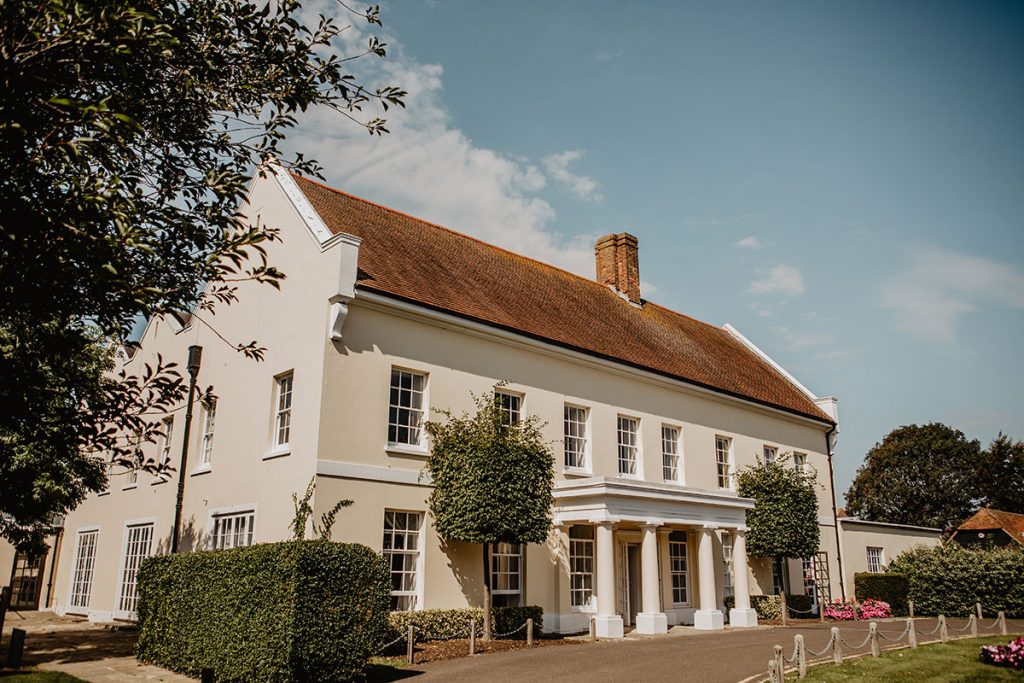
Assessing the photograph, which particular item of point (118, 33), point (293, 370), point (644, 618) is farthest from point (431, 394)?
point (118, 33)

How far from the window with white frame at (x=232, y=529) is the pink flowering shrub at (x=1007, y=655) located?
51.3 ft

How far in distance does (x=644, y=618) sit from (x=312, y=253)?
12222 mm

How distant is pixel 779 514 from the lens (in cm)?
2438

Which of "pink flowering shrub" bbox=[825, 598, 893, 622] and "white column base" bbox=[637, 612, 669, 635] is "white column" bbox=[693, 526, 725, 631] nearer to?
"white column base" bbox=[637, 612, 669, 635]

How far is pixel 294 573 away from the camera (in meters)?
→ 11.1

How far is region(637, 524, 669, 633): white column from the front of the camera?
19.2 meters

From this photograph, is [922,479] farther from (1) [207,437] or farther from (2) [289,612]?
(2) [289,612]

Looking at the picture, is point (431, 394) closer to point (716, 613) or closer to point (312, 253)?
point (312, 253)

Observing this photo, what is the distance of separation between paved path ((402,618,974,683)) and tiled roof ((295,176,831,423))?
7.90 m

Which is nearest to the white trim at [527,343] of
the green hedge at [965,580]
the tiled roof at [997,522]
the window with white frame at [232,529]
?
the window with white frame at [232,529]

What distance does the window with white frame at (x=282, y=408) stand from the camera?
57.4 ft

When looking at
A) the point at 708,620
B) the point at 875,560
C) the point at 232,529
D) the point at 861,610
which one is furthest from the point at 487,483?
the point at 875,560

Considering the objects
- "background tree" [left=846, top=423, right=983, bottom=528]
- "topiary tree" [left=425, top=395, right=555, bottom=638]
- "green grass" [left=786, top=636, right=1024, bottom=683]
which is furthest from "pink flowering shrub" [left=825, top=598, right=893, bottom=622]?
"background tree" [left=846, top=423, right=983, bottom=528]

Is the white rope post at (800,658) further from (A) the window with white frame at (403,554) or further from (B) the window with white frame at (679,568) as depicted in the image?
(B) the window with white frame at (679,568)
